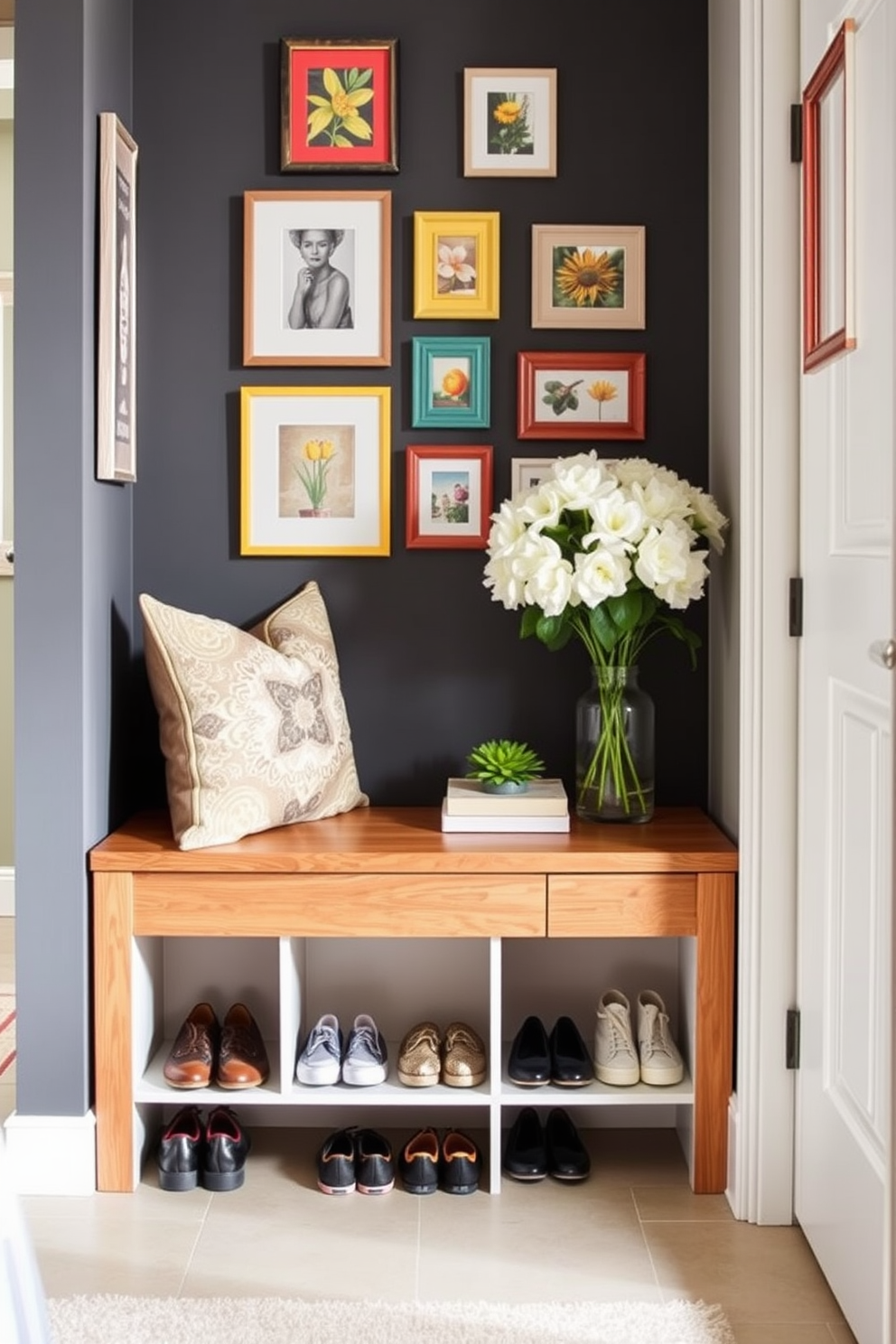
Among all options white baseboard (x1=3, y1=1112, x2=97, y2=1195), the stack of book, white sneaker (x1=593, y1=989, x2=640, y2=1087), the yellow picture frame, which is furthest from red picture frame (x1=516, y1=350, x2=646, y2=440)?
white baseboard (x1=3, y1=1112, x2=97, y2=1195)

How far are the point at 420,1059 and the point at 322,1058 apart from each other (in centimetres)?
18

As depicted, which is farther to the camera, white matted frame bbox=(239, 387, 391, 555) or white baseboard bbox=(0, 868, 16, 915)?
white baseboard bbox=(0, 868, 16, 915)

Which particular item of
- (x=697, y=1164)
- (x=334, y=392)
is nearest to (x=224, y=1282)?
(x=697, y=1164)

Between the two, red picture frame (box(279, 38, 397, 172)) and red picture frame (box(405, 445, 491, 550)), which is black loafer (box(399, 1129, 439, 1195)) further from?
red picture frame (box(279, 38, 397, 172))

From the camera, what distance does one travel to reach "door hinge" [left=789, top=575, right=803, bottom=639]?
258 cm

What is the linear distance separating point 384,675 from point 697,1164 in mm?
1135

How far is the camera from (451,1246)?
2561 mm

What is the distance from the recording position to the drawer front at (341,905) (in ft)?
8.91

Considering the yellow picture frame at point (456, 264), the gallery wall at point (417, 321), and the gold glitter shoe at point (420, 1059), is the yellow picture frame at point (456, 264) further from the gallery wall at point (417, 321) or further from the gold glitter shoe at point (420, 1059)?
the gold glitter shoe at point (420, 1059)

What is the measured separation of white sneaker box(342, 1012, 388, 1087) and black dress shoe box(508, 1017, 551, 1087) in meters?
0.24

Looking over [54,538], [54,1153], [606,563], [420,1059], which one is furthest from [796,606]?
[54,1153]

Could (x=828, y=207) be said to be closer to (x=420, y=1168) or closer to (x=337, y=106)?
(x=337, y=106)

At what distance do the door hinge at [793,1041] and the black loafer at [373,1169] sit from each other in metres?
0.75

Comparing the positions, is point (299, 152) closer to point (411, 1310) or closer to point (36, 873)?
point (36, 873)
